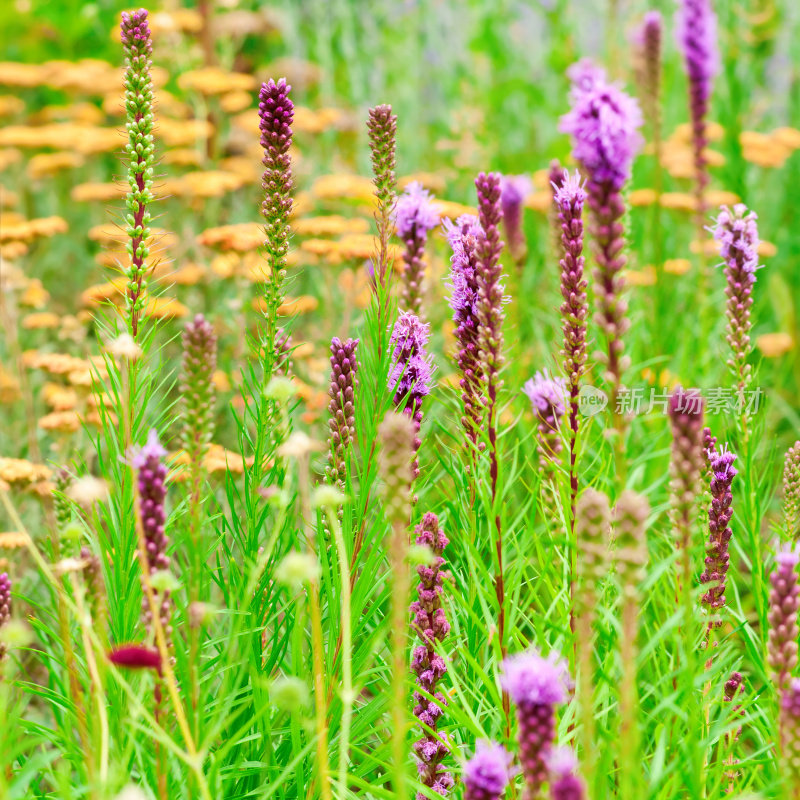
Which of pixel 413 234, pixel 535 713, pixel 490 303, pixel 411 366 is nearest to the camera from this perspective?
pixel 535 713

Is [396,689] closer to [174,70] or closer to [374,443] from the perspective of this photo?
[374,443]

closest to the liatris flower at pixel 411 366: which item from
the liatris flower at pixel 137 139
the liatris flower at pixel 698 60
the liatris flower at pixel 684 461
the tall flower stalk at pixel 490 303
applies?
the tall flower stalk at pixel 490 303

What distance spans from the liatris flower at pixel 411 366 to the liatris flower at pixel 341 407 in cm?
6

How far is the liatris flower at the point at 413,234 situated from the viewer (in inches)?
66.9

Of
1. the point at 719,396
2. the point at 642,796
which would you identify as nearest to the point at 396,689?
the point at 642,796

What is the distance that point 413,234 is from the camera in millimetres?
1724

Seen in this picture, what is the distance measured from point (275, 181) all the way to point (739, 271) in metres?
0.76

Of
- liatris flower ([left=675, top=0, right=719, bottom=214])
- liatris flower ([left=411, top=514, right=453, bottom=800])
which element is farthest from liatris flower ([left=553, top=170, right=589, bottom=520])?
liatris flower ([left=675, top=0, right=719, bottom=214])

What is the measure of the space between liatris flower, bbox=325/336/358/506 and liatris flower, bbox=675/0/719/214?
6.76ft

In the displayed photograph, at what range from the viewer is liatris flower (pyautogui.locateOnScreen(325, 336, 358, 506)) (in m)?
1.38

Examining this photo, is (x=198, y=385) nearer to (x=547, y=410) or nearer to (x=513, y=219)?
(x=547, y=410)

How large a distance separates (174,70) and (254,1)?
2.32 metres

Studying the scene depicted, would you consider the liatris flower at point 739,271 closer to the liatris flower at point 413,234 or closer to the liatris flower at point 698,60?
the liatris flower at point 413,234

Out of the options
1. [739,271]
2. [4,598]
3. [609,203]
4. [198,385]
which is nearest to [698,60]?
[739,271]
